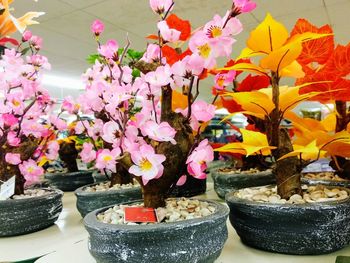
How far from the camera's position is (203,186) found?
1289 mm

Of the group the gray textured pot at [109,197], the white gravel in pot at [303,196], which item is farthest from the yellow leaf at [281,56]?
the gray textured pot at [109,197]

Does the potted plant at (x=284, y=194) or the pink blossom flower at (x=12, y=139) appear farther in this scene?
the pink blossom flower at (x=12, y=139)

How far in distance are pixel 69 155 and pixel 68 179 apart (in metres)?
0.13

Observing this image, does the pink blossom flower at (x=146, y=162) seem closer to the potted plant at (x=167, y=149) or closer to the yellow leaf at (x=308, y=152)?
the potted plant at (x=167, y=149)

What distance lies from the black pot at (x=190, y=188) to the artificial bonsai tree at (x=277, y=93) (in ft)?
1.70

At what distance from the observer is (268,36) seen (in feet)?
2.14

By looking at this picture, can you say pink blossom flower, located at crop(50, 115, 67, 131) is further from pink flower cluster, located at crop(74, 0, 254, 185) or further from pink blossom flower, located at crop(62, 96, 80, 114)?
pink flower cluster, located at crop(74, 0, 254, 185)

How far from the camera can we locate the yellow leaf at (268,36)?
0.64 m

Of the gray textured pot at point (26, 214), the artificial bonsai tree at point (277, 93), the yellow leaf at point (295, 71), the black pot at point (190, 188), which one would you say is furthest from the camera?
the black pot at point (190, 188)

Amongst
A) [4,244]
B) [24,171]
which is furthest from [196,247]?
[24,171]

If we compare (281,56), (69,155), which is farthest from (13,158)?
(281,56)

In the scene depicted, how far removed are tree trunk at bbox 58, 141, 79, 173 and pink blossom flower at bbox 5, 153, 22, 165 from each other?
639mm

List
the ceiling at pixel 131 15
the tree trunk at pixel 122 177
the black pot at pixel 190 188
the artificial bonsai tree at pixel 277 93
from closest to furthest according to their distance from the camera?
the artificial bonsai tree at pixel 277 93 < the tree trunk at pixel 122 177 < the black pot at pixel 190 188 < the ceiling at pixel 131 15

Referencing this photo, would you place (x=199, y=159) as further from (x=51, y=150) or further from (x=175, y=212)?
(x=51, y=150)
